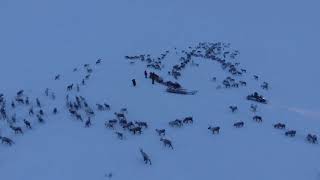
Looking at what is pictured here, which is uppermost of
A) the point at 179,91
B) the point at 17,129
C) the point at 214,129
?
the point at 179,91

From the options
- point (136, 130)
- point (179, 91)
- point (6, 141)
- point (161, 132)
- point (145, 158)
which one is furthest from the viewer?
point (179, 91)

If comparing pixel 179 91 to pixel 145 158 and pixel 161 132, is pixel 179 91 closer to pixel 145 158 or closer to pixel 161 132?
pixel 161 132

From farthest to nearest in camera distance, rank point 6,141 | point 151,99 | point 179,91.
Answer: point 179,91 < point 151,99 < point 6,141

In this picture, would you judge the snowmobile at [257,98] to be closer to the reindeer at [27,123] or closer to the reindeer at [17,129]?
the reindeer at [27,123]

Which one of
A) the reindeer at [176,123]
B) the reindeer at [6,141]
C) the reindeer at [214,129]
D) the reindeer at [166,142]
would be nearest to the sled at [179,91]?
the reindeer at [176,123]

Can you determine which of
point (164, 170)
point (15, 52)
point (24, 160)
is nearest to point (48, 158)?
point (24, 160)

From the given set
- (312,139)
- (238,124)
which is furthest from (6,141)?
(312,139)

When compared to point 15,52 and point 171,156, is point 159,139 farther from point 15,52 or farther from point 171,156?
point 15,52

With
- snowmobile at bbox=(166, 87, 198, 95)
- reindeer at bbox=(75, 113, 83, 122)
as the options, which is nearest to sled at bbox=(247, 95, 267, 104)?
snowmobile at bbox=(166, 87, 198, 95)

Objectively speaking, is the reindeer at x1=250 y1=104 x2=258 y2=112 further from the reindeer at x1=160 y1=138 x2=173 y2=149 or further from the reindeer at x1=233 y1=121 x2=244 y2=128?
the reindeer at x1=160 y1=138 x2=173 y2=149
